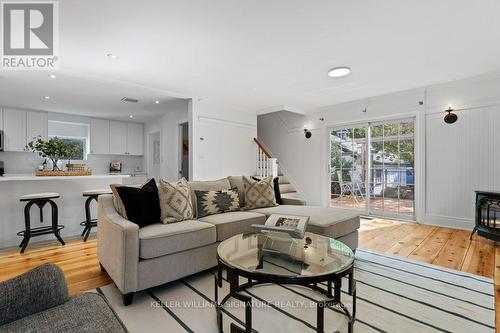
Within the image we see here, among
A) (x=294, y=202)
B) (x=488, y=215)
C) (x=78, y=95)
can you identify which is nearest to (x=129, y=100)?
(x=78, y=95)

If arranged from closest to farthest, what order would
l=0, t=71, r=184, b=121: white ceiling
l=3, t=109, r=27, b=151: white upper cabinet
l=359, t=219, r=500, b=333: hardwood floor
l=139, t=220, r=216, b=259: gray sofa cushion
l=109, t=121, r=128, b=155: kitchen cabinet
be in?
l=139, t=220, r=216, b=259: gray sofa cushion → l=359, t=219, r=500, b=333: hardwood floor → l=0, t=71, r=184, b=121: white ceiling → l=3, t=109, r=27, b=151: white upper cabinet → l=109, t=121, r=128, b=155: kitchen cabinet

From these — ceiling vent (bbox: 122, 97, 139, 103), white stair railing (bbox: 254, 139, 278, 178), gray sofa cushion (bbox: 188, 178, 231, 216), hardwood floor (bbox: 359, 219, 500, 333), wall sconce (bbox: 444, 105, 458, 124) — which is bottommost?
hardwood floor (bbox: 359, 219, 500, 333)

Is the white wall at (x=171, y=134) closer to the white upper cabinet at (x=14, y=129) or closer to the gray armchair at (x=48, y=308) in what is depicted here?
the white upper cabinet at (x=14, y=129)

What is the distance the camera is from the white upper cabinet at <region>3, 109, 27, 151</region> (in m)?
5.74

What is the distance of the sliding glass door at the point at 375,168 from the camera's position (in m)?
4.91

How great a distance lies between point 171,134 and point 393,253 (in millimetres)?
5268

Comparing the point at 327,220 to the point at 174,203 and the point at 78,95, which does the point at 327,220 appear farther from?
the point at 78,95

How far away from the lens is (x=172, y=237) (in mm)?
2109

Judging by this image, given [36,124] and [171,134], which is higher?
[36,124]

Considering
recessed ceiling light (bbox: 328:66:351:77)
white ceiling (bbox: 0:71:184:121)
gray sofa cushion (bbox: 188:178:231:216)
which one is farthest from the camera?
white ceiling (bbox: 0:71:184:121)

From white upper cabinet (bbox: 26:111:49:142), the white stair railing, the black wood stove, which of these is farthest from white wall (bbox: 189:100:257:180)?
the black wood stove

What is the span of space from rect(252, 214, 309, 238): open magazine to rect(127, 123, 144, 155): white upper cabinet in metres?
6.62

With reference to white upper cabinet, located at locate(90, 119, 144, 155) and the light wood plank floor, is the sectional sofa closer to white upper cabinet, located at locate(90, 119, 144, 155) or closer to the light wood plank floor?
the light wood plank floor

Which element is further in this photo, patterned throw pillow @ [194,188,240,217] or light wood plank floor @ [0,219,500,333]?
patterned throw pillow @ [194,188,240,217]
